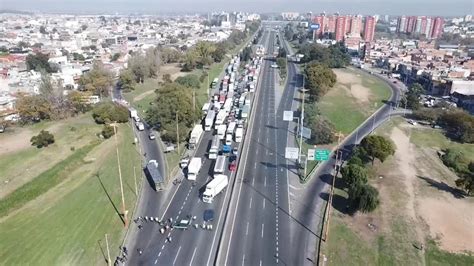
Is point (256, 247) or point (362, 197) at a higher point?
point (362, 197)

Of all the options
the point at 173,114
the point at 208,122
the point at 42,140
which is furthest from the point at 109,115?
the point at 208,122

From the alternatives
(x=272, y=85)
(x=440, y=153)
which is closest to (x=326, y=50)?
(x=272, y=85)

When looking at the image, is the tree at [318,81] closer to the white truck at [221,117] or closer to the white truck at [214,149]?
the white truck at [221,117]

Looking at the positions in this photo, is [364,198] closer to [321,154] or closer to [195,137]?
[321,154]

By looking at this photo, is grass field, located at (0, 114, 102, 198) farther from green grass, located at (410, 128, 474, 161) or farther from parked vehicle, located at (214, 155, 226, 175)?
green grass, located at (410, 128, 474, 161)

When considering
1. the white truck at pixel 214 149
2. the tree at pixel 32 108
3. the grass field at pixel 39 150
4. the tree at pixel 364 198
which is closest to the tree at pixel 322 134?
the white truck at pixel 214 149

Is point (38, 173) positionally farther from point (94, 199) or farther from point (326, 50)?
point (326, 50)

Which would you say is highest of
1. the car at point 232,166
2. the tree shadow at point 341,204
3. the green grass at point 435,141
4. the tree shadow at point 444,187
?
the car at point 232,166
